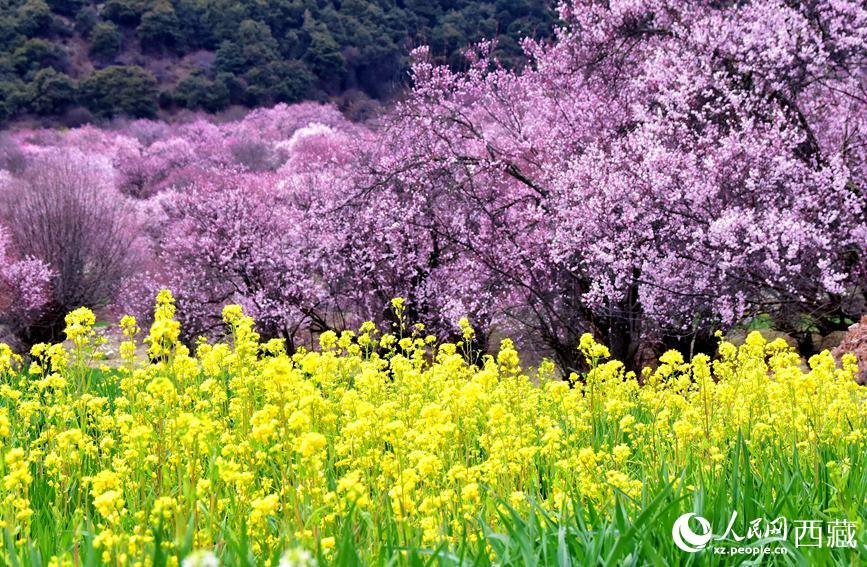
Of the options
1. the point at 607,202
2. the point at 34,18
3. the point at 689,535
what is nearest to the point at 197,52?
the point at 34,18

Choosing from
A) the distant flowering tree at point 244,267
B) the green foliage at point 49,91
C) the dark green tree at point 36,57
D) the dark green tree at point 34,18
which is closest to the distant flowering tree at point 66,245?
the distant flowering tree at point 244,267

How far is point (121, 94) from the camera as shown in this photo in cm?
5359

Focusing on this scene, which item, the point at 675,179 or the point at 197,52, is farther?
the point at 197,52

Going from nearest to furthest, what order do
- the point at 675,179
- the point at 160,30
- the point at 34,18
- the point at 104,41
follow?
the point at 675,179 < the point at 34,18 < the point at 104,41 < the point at 160,30

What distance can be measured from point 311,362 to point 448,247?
10768mm

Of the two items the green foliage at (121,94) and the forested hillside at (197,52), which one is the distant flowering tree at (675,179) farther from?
the green foliage at (121,94)

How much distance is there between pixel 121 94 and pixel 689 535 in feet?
188

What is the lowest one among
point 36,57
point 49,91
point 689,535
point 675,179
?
point 689,535

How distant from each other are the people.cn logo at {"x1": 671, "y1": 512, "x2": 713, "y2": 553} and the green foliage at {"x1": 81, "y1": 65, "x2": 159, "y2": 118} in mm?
56375

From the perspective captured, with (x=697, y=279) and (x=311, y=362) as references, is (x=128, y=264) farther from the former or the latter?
→ (x=311, y=362)

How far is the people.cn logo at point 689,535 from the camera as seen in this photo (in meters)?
3.03

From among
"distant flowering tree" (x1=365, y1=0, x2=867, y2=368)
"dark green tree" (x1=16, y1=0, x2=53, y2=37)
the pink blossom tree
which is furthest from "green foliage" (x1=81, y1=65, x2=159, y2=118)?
"distant flowering tree" (x1=365, y1=0, x2=867, y2=368)

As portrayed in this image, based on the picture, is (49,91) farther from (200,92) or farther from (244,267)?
(244,267)

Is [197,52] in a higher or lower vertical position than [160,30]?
lower
